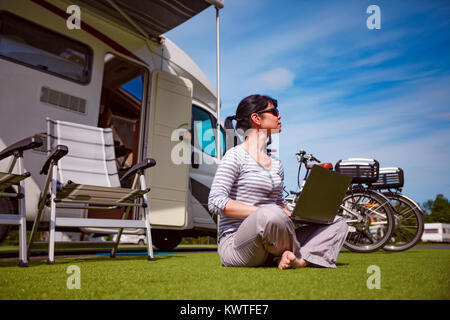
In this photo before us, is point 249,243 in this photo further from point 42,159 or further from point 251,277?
point 42,159

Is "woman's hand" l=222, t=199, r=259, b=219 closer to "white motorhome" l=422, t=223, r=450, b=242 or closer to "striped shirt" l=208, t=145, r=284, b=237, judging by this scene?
"striped shirt" l=208, t=145, r=284, b=237

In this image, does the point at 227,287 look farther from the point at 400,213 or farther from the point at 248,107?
the point at 400,213

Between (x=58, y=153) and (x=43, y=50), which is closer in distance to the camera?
(x=58, y=153)

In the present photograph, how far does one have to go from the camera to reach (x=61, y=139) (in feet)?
9.82

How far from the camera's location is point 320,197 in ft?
6.16

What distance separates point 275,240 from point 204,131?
11.1 feet

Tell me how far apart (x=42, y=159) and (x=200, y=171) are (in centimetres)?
206

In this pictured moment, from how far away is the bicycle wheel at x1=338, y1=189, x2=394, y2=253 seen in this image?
3.71 m

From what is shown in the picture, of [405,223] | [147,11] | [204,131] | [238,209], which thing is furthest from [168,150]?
[405,223]

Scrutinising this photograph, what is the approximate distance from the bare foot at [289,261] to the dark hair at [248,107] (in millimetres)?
746

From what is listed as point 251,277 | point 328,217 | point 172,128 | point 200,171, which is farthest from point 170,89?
point 251,277

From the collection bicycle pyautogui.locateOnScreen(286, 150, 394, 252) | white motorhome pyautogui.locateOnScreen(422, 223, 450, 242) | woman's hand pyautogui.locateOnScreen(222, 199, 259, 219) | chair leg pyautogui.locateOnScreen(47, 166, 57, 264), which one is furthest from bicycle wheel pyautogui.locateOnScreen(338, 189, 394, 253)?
white motorhome pyautogui.locateOnScreen(422, 223, 450, 242)

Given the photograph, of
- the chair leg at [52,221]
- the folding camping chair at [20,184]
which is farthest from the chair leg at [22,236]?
the chair leg at [52,221]

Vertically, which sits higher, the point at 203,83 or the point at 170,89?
the point at 203,83
